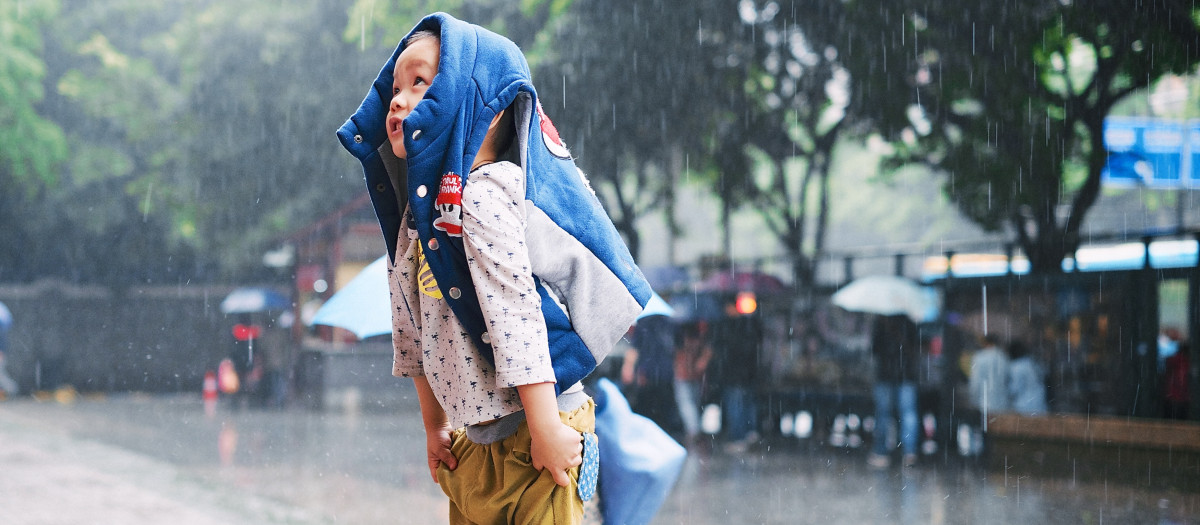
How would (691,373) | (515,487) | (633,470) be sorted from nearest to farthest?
(515,487)
(633,470)
(691,373)

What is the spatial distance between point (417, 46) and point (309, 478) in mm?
7752

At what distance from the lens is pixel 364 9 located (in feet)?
44.6

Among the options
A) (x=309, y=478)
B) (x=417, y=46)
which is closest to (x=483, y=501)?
(x=417, y=46)

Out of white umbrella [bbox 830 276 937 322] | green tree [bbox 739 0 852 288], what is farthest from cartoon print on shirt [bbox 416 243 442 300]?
green tree [bbox 739 0 852 288]

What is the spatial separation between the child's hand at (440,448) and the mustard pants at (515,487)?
0.20ft

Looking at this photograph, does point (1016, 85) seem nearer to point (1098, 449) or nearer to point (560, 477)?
point (1098, 449)

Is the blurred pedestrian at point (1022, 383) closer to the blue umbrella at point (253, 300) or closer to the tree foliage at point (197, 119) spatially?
the tree foliage at point (197, 119)

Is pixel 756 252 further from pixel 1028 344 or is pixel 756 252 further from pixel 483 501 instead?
pixel 483 501

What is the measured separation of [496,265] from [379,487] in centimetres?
699

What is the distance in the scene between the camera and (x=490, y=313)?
161cm

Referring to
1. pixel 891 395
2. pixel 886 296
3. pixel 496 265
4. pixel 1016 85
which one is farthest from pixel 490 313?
pixel 1016 85

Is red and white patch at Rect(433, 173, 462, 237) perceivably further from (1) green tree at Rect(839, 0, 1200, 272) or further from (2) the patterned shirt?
(1) green tree at Rect(839, 0, 1200, 272)

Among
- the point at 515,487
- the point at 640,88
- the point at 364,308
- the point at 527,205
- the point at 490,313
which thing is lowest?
the point at 515,487

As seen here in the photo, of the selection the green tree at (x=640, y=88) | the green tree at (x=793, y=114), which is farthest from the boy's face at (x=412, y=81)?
the green tree at (x=793, y=114)
